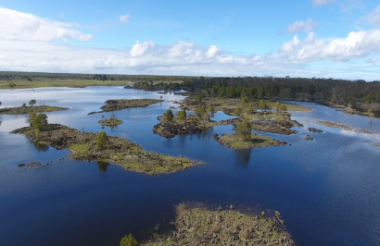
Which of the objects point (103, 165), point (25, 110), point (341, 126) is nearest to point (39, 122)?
point (103, 165)

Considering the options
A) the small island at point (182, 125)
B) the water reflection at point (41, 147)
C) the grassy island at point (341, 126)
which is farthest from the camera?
the grassy island at point (341, 126)

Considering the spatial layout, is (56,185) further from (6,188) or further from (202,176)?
(202,176)

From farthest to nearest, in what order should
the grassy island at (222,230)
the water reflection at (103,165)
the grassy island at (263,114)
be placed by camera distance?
the grassy island at (263,114) < the water reflection at (103,165) < the grassy island at (222,230)

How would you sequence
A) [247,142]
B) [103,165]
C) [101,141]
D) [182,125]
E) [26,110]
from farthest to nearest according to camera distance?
[26,110]
[182,125]
[247,142]
[101,141]
[103,165]

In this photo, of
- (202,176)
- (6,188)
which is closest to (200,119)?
(202,176)

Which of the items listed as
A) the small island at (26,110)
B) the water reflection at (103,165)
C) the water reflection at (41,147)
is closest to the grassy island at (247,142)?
the water reflection at (103,165)

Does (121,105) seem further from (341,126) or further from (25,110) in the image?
(341,126)

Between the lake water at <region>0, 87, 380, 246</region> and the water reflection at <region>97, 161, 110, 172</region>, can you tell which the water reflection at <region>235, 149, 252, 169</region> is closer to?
the lake water at <region>0, 87, 380, 246</region>

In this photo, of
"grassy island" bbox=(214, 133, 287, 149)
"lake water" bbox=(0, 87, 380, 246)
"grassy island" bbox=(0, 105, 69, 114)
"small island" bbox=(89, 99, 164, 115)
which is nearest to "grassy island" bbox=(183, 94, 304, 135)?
"grassy island" bbox=(214, 133, 287, 149)

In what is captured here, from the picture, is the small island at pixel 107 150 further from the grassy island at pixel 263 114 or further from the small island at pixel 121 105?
the small island at pixel 121 105
